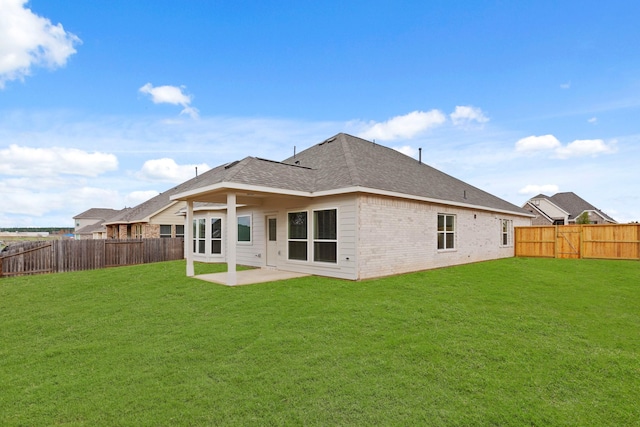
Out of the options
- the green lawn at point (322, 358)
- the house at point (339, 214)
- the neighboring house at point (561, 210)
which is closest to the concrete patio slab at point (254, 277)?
the house at point (339, 214)

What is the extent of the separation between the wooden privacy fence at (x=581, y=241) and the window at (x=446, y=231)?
8288 mm

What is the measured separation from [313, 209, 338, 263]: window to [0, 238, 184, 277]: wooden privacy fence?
11350 millimetres

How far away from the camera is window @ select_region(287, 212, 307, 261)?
37.6ft

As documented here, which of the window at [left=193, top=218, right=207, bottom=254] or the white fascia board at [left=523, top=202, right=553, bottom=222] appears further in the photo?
the white fascia board at [left=523, top=202, right=553, bottom=222]

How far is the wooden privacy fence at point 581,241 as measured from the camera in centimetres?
1648

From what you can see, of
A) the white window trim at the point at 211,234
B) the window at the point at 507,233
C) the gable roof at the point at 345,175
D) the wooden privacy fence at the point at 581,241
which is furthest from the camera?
the window at the point at 507,233

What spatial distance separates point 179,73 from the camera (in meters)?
13.9

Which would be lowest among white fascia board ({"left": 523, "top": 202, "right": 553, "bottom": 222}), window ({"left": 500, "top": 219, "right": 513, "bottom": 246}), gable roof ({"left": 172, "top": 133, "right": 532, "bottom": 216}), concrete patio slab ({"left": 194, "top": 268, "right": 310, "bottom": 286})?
concrete patio slab ({"left": 194, "top": 268, "right": 310, "bottom": 286})

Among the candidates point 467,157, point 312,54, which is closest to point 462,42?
point 467,157

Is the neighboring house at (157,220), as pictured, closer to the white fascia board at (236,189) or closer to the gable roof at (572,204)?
the white fascia board at (236,189)

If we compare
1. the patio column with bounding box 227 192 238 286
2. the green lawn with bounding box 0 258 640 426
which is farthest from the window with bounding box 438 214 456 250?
the patio column with bounding box 227 192 238 286

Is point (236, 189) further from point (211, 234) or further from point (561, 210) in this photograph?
point (561, 210)

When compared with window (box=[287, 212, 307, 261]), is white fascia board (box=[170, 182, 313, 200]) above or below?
above

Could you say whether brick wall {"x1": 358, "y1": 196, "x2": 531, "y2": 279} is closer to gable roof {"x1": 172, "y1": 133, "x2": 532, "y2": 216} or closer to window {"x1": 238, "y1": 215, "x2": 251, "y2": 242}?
gable roof {"x1": 172, "y1": 133, "x2": 532, "y2": 216}
